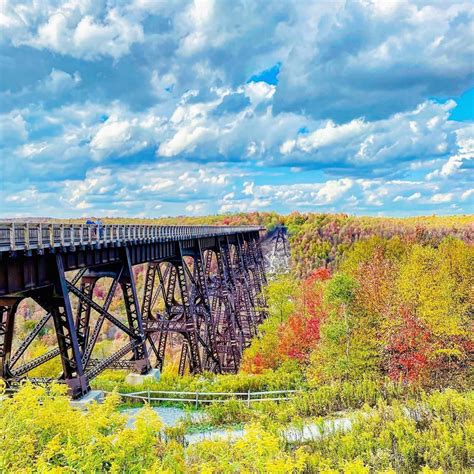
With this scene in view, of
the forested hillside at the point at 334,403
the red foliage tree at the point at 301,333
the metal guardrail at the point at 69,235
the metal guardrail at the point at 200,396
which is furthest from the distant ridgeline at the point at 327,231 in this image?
the metal guardrail at the point at 200,396

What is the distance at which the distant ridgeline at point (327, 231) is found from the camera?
95.8 meters

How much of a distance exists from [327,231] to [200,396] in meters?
102

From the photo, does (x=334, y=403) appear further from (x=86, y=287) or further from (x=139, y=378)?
(x=86, y=287)

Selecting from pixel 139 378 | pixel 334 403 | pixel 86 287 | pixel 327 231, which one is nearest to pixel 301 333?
pixel 139 378

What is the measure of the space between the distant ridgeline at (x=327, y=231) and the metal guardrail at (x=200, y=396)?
236 feet

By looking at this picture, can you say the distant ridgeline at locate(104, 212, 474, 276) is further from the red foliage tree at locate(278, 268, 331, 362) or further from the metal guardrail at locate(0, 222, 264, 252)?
the metal guardrail at locate(0, 222, 264, 252)

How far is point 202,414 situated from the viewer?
14.5 metres

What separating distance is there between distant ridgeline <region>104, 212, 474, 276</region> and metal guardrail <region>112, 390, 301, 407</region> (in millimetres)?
71936

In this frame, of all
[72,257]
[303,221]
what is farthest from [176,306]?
[303,221]

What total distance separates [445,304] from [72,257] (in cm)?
1645

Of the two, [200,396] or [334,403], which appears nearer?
[334,403]

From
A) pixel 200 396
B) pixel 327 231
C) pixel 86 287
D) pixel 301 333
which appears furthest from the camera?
pixel 327 231

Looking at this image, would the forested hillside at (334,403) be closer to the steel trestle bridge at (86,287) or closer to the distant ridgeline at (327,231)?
the steel trestle bridge at (86,287)

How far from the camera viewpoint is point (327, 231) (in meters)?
116
